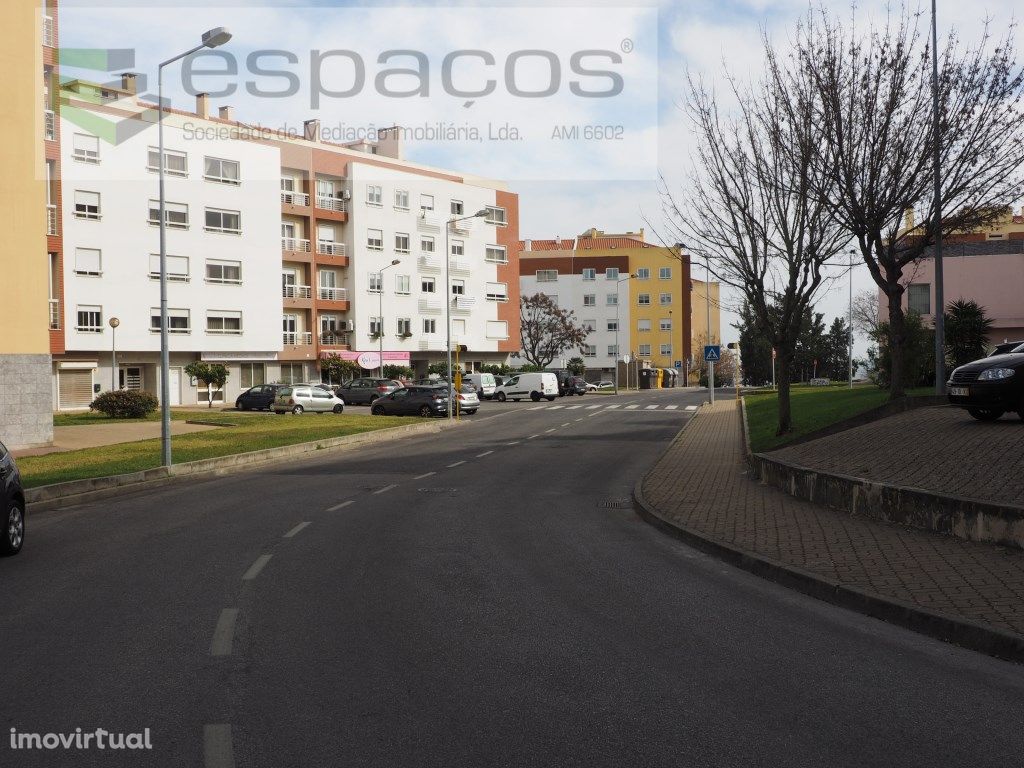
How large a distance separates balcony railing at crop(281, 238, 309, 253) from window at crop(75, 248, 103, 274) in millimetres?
12819

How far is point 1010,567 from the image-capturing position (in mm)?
7844

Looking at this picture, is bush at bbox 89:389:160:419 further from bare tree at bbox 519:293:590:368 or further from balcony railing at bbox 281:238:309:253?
bare tree at bbox 519:293:590:368

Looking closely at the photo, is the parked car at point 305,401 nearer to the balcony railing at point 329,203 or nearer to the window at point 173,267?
the window at point 173,267

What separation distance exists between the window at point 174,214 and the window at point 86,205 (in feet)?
10.1

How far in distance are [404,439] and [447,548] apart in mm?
19926

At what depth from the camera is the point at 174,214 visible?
51.4 meters

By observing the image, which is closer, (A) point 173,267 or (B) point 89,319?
(B) point 89,319

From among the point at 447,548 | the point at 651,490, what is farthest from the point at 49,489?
the point at 651,490

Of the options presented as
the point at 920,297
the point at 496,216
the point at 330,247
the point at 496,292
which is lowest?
the point at 920,297

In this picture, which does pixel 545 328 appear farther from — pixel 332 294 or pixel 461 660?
pixel 461 660

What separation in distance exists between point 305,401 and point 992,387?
33937 mm

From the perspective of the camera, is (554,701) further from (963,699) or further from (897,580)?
(897,580)

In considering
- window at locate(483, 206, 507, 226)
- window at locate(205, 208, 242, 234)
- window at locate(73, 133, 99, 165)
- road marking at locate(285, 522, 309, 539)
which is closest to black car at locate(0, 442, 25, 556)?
road marking at locate(285, 522, 309, 539)

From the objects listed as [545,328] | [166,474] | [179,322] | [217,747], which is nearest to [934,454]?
[217,747]
